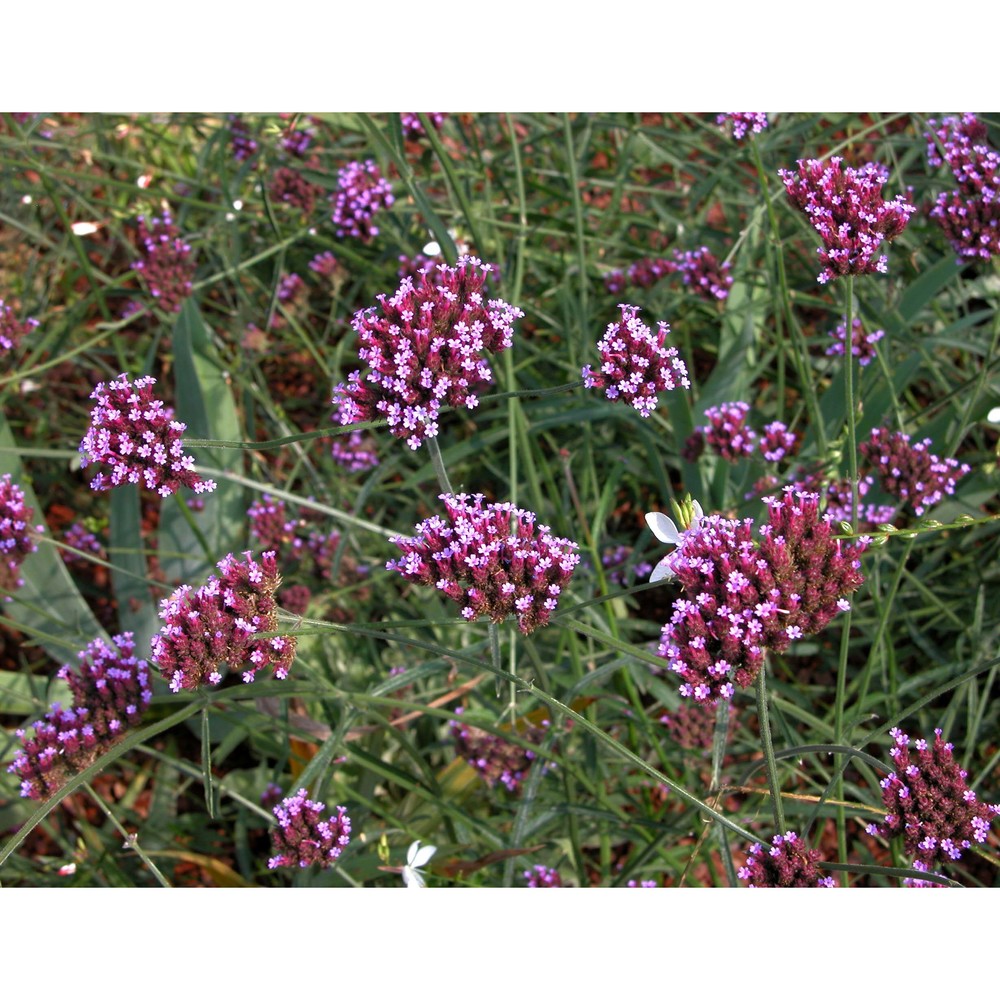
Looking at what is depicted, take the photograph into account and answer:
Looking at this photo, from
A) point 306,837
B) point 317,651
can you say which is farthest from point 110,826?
point 306,837

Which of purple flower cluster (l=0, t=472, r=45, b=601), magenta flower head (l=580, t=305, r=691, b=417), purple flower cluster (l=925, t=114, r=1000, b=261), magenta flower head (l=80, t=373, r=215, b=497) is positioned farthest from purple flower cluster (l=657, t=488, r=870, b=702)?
purple flower cluster (l=0, t=472, r=45, b=601)

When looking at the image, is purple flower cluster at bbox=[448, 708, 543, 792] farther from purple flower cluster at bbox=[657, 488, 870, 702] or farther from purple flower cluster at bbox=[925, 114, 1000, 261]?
purple flower cluster at bbox=[925, 114, 1000, 261]

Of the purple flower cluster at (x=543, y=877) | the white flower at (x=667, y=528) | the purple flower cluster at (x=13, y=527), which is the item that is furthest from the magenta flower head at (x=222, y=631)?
the purple flower cluster at (x=543, y=877)

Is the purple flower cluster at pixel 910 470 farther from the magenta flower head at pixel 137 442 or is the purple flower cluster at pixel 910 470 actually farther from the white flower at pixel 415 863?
the magenta flower head at pixel 137 442

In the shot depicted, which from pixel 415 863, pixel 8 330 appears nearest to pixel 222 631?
pixel 415 863

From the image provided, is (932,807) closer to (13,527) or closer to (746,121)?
(746,121)
